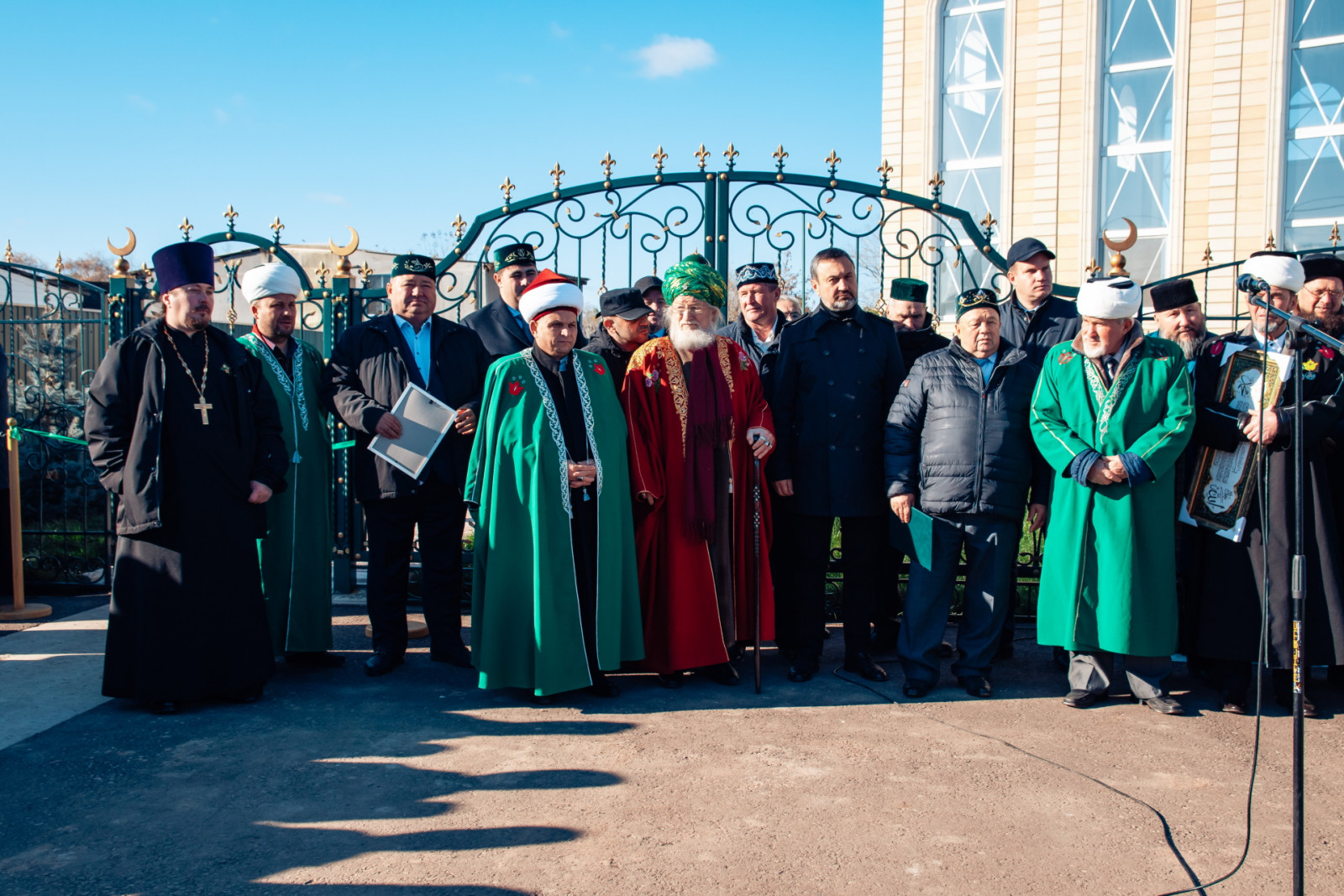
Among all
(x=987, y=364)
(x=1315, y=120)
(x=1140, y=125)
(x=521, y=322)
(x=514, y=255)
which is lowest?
(x=987, y=364)

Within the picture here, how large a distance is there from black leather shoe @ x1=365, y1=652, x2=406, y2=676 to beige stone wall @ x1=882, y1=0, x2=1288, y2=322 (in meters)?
14.0

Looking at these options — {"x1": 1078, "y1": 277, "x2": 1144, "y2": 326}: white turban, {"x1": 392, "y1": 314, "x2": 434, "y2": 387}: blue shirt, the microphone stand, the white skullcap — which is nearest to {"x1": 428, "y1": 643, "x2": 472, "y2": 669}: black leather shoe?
{"x1": 392, "y1": 314, "x2": 434, "y2": 387}: blue shirt

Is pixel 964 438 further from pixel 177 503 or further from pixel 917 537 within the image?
pixel 177 503

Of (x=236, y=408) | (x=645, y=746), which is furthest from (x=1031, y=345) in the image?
(x=236, y=408)

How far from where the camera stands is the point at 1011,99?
17.3 meters

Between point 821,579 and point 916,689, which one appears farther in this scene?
point 821,579

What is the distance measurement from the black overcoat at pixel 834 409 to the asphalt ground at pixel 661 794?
97cm

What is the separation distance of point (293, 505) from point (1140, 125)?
15.8 meters

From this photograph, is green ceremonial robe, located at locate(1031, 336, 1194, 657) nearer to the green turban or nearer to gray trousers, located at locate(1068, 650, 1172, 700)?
gray trousers, located at locate(1068, 650, 1172, 700)

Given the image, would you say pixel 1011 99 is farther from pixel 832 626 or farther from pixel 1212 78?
pixel 832 626

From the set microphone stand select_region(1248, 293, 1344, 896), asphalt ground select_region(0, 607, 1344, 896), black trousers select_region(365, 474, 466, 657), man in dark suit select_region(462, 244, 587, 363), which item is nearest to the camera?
microphone stand select_region(1248, 293, 1344, 896)

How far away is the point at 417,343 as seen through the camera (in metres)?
5.29

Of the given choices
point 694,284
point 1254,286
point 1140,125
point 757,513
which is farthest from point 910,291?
point 1140,125

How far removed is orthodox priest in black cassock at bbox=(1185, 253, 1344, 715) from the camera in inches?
177
